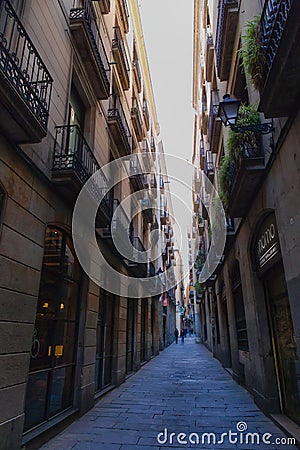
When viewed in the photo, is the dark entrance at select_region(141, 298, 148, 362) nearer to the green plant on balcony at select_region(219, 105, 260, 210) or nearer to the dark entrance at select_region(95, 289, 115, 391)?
the dark entrance at select_region(95, 289, 115, 391)

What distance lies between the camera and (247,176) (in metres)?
6.08

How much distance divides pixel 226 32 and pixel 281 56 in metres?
5.55

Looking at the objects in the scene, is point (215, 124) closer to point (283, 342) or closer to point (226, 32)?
point (226, 32)

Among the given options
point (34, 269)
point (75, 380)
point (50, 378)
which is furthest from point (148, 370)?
point (34, 269)

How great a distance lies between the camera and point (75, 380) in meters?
6.47

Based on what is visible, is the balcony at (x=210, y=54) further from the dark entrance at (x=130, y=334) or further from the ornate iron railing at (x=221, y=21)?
the dark entrance at (x=130, y=334)

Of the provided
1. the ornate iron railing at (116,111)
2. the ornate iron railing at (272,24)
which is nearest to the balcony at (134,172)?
the ornate iron railing at (116,111)

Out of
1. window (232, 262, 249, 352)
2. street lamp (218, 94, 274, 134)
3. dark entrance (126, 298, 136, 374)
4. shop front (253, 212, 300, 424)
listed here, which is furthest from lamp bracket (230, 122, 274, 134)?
dark entrance (126, 298, 136, 374)

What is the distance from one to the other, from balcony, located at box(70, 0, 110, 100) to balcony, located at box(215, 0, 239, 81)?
11.4ft

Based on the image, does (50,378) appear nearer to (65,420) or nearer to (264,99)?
(65,420)

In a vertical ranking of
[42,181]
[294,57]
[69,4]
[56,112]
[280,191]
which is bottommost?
[280,191]

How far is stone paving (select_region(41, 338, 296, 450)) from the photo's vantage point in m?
4.77

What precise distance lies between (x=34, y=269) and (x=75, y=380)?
121 inches

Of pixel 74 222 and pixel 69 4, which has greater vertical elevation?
pixel 69 4
